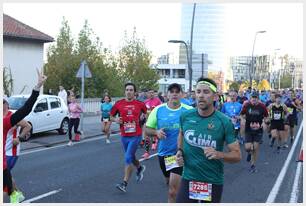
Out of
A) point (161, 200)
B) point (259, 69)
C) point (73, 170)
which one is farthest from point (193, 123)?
point (259, 69)

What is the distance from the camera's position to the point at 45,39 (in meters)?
36.4

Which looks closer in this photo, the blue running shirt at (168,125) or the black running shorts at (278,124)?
the blue running shirt at (168,125)

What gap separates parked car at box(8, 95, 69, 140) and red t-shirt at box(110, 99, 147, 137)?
8.25 m

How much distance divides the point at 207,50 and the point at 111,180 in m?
121

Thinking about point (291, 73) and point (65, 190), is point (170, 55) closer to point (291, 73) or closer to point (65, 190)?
point (291, 73)

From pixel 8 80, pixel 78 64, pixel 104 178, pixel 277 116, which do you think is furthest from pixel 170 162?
pixel 78 64

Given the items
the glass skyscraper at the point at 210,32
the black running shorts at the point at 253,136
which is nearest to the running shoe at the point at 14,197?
the black running shorts at the point at 253,136

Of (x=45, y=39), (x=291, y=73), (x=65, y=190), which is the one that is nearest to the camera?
(x=65, y=190)

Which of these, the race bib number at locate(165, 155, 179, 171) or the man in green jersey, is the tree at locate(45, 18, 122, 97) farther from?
the man in green jersey

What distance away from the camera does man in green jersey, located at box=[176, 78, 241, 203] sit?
475 cm

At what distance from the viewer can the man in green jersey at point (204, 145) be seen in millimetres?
4750

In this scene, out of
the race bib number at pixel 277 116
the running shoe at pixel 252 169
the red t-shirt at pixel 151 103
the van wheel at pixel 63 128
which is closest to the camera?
the running shoe at pixel 252 169

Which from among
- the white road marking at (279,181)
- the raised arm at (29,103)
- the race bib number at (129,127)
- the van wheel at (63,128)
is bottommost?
the white road marking at (279,181)

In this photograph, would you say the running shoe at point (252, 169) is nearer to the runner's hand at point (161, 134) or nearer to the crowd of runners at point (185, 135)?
the crowd of runners at point (185, 135)
